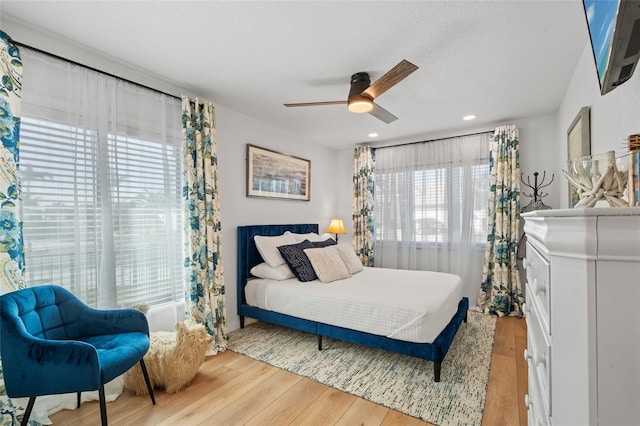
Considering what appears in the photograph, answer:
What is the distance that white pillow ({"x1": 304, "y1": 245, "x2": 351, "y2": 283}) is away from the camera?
3201 millimetres

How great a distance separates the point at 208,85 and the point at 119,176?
3.82ft

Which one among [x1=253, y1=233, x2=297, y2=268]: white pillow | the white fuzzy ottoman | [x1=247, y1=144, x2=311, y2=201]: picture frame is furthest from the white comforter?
[x1=247, y1=144, x2=311, y2=201]: picture frame

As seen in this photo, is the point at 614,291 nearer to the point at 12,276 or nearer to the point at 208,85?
the point at 12,276

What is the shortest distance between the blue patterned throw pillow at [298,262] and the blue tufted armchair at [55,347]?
157 centimetres

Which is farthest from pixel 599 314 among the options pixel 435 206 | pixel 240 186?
pixel 435 206

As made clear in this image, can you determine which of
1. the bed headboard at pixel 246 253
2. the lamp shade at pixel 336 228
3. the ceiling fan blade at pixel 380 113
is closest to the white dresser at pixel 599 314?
the ceiling fan blade at pixel 380 113

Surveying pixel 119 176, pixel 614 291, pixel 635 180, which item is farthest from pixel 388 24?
pixel 119 176

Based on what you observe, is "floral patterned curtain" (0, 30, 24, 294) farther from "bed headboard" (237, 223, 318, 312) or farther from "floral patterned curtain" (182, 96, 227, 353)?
"bed headboard" (237, 223, 318, 312)

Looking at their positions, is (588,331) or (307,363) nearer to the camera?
(588,331)

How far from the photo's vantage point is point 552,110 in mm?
3541

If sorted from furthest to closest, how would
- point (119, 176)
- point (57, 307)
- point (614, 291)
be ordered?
point (119, 176)
point (57, 307)
point (614, 291)

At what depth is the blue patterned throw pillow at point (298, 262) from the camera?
3.22 meters

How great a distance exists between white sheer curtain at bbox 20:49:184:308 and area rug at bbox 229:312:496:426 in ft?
3.65

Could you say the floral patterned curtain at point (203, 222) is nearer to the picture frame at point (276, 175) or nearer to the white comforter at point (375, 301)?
the white comforter at point (375, 301)
